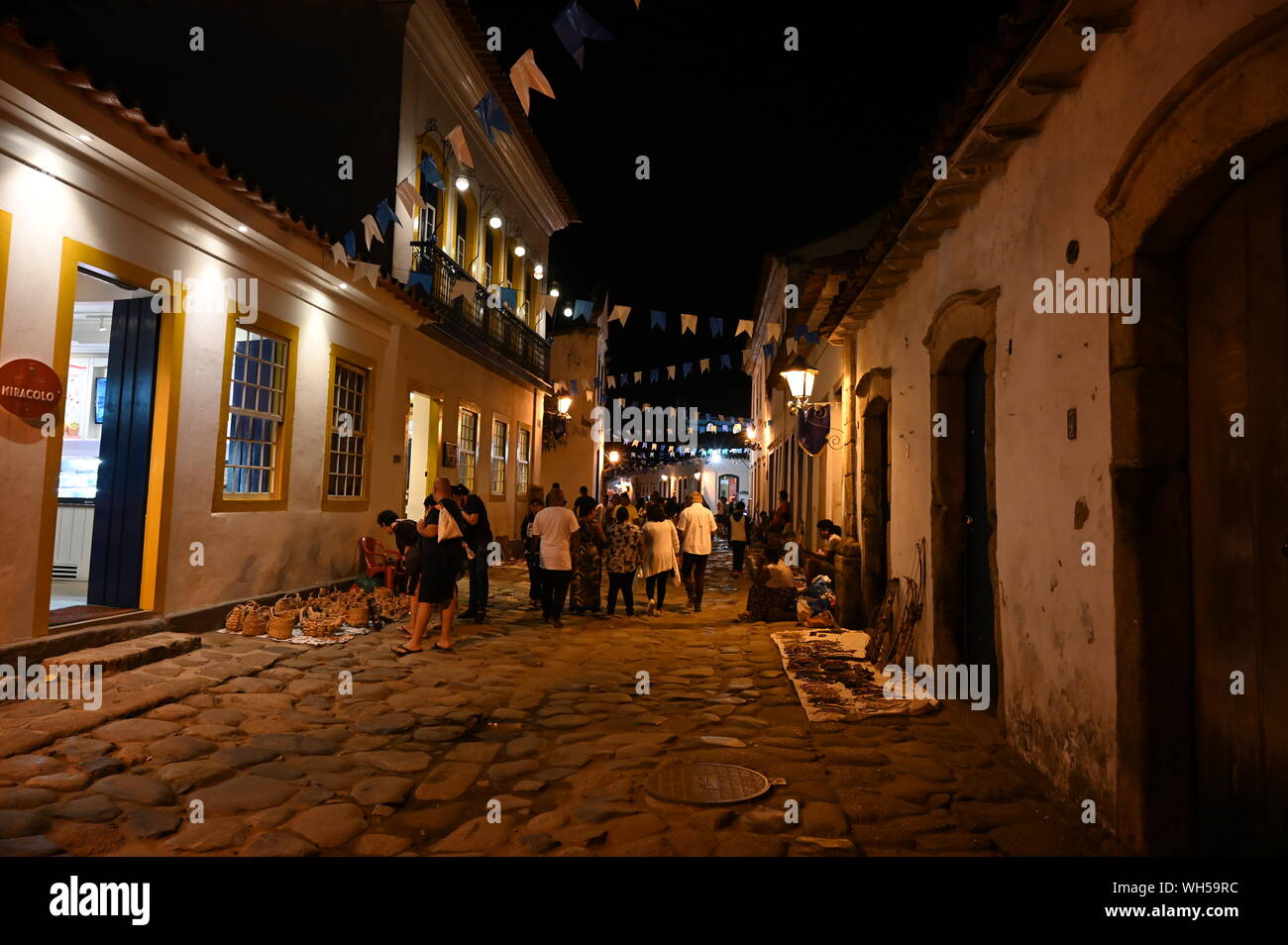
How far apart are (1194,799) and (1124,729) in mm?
375

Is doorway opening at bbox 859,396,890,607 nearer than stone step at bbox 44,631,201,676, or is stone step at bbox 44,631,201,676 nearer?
stone step at bbox 44,631,201,676

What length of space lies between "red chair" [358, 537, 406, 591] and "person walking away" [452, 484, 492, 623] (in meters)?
1.27

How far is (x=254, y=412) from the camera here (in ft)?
29.2

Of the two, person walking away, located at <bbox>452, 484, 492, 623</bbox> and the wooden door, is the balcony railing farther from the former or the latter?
the wooden door

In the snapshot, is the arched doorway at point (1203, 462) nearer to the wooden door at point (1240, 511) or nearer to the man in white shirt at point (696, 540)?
the wooden door at point (1240, 511)

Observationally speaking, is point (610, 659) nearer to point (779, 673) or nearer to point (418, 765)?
point (779, 673)

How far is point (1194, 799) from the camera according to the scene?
3463mm

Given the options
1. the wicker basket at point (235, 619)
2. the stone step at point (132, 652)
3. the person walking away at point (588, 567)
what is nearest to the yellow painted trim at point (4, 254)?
the stone step at point (132, 652)

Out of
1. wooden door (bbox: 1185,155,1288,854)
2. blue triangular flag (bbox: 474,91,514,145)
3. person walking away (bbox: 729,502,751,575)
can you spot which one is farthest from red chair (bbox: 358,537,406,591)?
wooden door (bbox: 1185,155,1288,854)

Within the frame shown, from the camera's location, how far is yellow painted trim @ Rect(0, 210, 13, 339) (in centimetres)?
568

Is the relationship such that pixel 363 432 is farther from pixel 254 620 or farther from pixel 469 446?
pixel 469 446

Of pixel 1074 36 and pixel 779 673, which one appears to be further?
pixel 779 673
